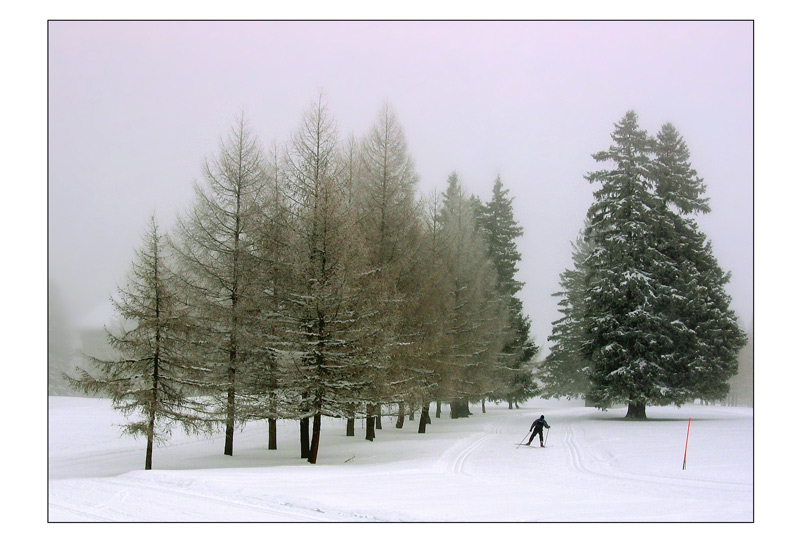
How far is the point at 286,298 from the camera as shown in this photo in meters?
17.5

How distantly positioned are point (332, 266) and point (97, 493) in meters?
8.50

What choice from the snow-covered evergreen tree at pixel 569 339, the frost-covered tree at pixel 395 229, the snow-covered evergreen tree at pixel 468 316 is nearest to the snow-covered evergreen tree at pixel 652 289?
the snow-covered evergreen tree at pixel 468 316

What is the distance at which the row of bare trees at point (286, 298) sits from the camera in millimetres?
17141

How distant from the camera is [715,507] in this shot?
10.6 meters

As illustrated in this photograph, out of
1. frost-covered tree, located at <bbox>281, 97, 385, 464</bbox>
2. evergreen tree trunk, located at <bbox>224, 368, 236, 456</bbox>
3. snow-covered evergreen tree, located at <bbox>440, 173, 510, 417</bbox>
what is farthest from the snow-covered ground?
snow-covered evergreen tree, located at <bbox>440, 173, 510, 417</bbox>

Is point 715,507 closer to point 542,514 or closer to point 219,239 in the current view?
point 542,514

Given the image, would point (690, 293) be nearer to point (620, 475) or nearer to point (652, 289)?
point (652, 289)

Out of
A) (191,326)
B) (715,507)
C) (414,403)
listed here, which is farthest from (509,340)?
(715,507)

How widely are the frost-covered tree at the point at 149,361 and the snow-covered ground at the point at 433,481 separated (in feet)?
6.50

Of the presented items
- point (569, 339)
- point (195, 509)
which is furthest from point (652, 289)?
point (195, 509)

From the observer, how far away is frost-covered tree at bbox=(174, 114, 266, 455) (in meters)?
19.0

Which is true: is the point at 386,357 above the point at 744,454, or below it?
above

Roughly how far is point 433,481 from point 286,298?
707cm

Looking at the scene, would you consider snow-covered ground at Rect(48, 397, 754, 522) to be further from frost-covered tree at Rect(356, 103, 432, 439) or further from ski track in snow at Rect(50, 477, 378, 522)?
frost-covered tree at Rect(356, 103, 432, 439)
